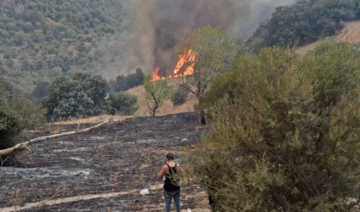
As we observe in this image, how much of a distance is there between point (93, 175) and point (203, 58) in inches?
694

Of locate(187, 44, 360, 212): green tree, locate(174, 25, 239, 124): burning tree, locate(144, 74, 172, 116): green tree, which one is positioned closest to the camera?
locate(187, 44, 360, 212): green tree

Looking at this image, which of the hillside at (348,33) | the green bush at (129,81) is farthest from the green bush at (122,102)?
the hillside at (348,33)

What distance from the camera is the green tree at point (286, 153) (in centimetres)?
853

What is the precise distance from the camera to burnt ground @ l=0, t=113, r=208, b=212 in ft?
39.8

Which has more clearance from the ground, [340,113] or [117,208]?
[340,113]

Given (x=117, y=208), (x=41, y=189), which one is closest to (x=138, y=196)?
(x=117, y=208)

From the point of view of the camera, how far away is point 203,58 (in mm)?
30547

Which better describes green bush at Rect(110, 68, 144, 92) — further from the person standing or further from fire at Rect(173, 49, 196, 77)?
the person standing

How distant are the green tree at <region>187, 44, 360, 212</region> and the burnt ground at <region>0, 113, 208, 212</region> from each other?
9.39 feet

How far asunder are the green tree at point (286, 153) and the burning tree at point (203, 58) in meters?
20.3

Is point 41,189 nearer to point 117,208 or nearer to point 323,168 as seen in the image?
point 117,208

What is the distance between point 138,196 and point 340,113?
802cm

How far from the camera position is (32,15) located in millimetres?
111375

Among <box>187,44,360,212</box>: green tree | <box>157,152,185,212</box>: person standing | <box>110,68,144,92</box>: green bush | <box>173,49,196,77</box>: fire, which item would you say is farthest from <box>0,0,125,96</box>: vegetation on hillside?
<box>187,44,360,212</box>: green tree
